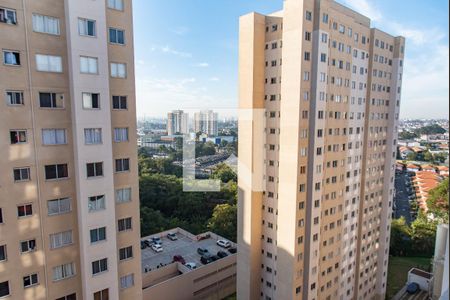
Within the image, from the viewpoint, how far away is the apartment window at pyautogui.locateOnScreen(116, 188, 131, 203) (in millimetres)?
6795

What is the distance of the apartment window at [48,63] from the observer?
5715 mm

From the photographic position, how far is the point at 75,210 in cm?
639

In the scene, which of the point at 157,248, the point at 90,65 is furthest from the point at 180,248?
the point at 90,65

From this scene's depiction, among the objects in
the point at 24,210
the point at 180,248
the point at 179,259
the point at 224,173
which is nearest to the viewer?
the point at 24,210

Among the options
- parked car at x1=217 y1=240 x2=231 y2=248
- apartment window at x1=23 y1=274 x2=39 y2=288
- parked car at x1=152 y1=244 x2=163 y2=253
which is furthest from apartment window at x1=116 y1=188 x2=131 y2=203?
parked car at x1=217 y1=240 x2=231 y2=248

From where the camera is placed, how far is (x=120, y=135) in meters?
6.68

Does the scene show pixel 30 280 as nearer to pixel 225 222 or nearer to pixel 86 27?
pixel 86 27

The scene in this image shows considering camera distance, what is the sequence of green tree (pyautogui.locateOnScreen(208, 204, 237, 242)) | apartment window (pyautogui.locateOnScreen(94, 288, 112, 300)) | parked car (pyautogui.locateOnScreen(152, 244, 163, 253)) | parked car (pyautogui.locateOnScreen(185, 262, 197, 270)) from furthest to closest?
green tree (pyautogui.locateOnScreen(208, 204, 237, 242)) → parked car (pyautogui.locateOnScreen(152, 244, 163, 253)) → parked car (pyautogui.locateOnScreen(185, 262, 197, 270)) → apartment window (pyautogui.locateOnScreen(94, 288, 112, 300))

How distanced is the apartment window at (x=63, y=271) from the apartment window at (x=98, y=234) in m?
0.77

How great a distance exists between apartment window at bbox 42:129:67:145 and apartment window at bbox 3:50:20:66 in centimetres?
135

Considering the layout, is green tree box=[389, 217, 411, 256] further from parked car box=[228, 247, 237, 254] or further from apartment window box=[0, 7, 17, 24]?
apartment window box=[0, 7, 17, 24]

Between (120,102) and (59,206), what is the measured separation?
2.61 meters

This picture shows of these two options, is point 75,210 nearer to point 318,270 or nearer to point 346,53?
point 318,270

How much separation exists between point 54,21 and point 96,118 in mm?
2060
